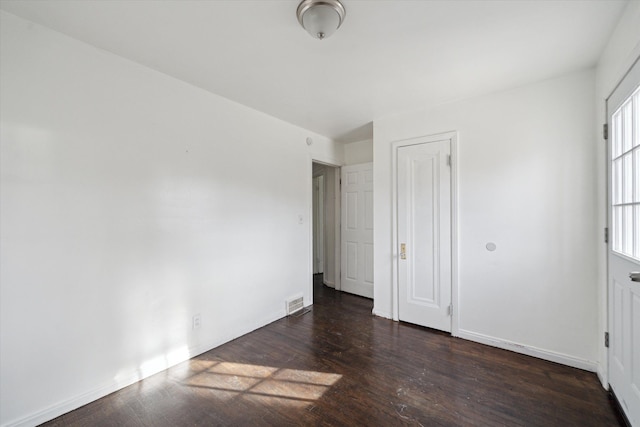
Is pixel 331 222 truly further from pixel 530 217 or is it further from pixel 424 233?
pixel 530 217

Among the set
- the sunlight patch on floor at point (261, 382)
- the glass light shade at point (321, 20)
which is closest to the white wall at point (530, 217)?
the sunlight patch on floor at point (261, 382)

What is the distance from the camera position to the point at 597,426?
1.58 m

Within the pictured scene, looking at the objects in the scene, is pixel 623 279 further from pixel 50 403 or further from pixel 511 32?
pixel 50 403

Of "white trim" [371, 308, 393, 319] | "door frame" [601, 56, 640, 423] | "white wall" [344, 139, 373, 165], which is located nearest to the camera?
"door frame" [601, 56, 640, 423]

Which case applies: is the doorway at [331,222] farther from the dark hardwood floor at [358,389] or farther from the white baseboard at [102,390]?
the white baseboard at [102,390]

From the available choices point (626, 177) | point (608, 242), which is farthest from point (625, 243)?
point (626, 177)

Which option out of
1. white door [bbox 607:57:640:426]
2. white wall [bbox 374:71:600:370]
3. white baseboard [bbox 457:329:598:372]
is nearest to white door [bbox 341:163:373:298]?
white wall [bbox 374:71:600:370]

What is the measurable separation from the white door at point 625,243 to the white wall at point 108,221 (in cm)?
294

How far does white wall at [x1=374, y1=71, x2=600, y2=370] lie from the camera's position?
2152 millimetres

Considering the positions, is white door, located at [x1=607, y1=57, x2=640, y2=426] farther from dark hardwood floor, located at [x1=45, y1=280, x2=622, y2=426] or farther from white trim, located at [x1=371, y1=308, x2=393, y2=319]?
white trim, located at [x1=371, y1=308, x2=393, y2=319]

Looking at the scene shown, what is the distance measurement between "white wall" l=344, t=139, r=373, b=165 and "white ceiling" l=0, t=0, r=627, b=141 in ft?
5.02

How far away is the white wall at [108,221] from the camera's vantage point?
155 centimetres

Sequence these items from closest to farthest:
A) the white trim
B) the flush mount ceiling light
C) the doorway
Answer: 1. the flush mount ceiling light
2. the white trim
3. the doorway

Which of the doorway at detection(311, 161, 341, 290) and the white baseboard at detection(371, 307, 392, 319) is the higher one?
the doorway at detection(311, 161, 341, 290)
